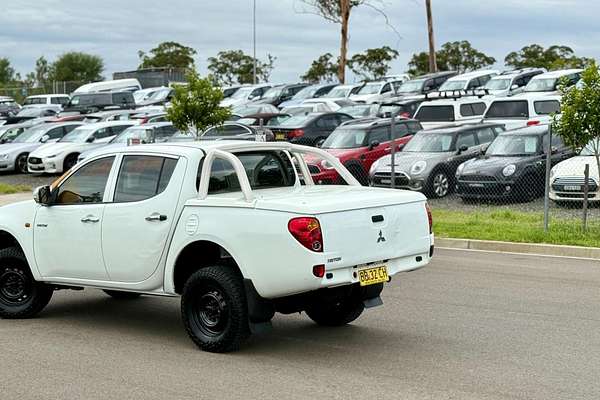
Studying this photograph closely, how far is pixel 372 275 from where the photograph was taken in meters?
8.23

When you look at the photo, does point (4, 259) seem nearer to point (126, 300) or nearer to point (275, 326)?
point (126, 300)

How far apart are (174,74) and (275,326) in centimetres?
5410

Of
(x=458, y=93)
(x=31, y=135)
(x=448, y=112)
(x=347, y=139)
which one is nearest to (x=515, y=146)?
(x=347, y=139)

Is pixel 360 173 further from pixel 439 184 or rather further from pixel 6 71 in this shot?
pixel 6 71

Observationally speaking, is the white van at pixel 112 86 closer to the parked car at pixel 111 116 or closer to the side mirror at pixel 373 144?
the parked car at pixel 111 116

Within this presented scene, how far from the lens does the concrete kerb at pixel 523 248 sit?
14.8 metres

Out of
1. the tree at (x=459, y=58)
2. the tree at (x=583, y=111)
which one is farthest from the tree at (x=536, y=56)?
the tree at (x=583, y=111)

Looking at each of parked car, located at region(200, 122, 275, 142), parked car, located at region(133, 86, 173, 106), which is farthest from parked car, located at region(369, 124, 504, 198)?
parked car, located at region(133, 86, 173, 106)

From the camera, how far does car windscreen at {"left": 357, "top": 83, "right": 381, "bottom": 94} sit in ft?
144

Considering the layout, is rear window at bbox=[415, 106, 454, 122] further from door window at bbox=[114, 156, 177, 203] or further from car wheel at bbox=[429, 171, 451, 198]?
door window at bbox=[114, 156, 177, 203]

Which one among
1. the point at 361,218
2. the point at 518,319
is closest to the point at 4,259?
the point at 361,218

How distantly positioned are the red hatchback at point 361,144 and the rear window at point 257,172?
42.7ft

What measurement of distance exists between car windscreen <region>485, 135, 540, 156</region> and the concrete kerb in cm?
555

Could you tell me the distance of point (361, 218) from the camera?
8109 mm
